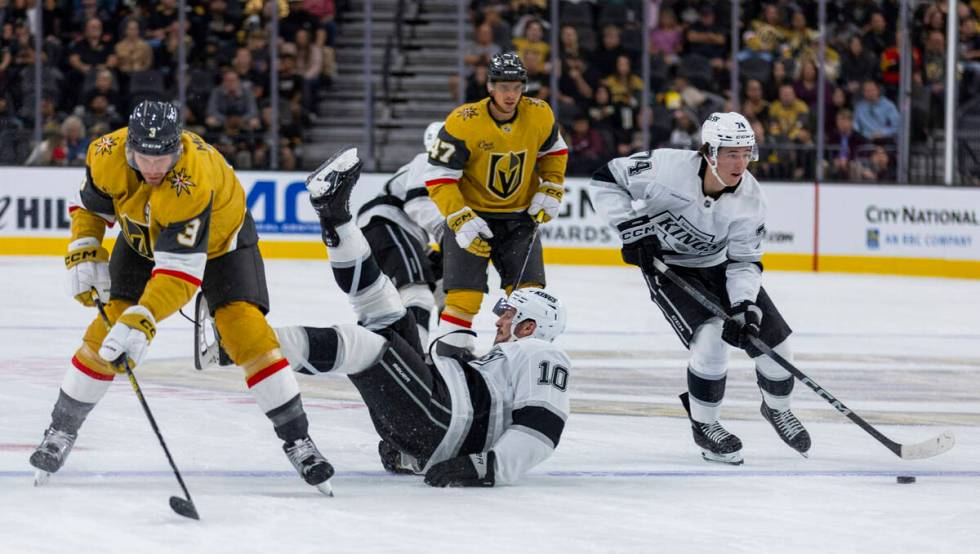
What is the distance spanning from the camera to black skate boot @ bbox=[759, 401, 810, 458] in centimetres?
548

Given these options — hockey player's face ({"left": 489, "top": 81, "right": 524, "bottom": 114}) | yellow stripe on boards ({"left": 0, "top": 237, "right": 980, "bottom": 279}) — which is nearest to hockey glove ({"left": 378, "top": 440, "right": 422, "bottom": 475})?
hockey player's face ({"left": 489, "top": 81, "right": 524, "bottom": 114})

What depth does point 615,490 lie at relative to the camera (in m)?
4.76

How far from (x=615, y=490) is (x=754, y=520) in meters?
0.52

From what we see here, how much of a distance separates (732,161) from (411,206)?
2061 millimetres

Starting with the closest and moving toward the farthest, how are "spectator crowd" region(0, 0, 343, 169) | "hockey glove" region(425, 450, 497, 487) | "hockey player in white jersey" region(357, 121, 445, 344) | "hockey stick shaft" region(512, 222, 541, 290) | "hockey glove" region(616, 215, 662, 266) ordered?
"hockey glove" region(425, 450, 497, 487) < "hockey glove" region(616, 215, 662, 266) < "hockey stick shaft" region(512, 222, 541, 290) < "hockey player in white jersey" region(357, 121, 445, 344) < "spectator crowd" region(0, 0, 343, 169)

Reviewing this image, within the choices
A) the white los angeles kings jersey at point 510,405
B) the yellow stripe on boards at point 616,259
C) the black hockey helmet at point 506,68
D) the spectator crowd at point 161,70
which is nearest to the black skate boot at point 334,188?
the white los angeles kings jersey at point 510,405

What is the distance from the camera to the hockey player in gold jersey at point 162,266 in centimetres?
430

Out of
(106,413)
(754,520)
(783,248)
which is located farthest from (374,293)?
(783,248)

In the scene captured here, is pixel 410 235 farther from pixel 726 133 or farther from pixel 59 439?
pixel 59 439

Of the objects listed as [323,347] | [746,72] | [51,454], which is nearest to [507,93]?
[323,347]

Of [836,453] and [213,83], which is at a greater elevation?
[213,83]

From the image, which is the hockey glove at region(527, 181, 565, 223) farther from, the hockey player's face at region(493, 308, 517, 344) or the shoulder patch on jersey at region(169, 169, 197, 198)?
the shoulder patch on jersey at region(169, 169, 197, 198)

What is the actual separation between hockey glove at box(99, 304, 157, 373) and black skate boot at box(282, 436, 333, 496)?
521mm

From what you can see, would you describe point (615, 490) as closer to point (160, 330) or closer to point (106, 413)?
point (106, 413)
